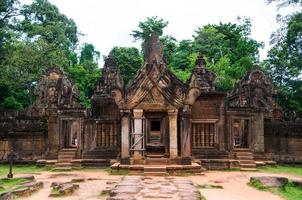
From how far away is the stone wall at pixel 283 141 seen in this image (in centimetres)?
2159

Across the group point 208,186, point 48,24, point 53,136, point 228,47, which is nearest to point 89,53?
point 48,24

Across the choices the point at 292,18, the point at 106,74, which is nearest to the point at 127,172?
the point at 106,74

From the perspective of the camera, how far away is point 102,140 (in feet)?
63.6

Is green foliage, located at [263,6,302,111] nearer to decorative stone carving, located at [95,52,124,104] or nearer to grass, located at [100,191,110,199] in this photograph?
decorative stone carving, located at [95,52,124,104]

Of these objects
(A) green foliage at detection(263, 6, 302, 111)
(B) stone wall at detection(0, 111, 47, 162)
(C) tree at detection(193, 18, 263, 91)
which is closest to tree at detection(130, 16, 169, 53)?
(C) tree at detection(193, 18, 263, 91)

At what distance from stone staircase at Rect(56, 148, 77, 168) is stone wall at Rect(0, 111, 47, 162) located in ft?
7.50

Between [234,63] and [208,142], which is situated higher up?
[234,63]

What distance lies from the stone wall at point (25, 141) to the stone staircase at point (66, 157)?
2.29m

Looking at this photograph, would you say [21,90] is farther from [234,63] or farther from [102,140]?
[102,140]

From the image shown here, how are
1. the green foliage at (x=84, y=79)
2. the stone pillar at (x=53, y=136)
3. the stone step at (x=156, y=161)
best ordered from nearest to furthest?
the stone step at (x=156, y=161) → the stone pillar at (x=53, y=136) → the green foliage at (x=84, y=79)

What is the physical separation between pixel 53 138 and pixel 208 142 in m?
7.57

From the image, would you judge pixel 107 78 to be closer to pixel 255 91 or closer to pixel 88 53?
pixel 255 91

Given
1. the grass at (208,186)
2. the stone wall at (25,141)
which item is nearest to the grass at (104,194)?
the grass at (208,186)

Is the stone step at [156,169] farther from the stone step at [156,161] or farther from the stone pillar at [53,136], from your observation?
the stone pillar at [53,136]
